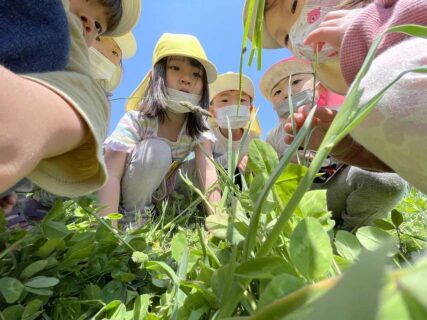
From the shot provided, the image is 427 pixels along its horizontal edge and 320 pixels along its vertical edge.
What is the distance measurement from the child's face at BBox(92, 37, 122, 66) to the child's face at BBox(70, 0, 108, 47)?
0.69m

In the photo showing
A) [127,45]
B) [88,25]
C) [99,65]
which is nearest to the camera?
[88,25]

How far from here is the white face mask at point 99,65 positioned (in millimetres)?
1150

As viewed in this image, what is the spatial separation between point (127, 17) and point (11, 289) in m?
1.09

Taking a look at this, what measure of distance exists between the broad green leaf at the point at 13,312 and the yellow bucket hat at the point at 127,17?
100 centimetres

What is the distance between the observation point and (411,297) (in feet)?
0.21

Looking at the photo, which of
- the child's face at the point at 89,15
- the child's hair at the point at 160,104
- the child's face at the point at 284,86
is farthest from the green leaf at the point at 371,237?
the child's face at the point at 284,86

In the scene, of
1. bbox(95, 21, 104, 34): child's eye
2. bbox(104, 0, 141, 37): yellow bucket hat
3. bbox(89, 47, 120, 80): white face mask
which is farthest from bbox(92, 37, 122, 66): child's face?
bbox(95, 21, 104, 34): child's eye

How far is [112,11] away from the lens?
1039mm

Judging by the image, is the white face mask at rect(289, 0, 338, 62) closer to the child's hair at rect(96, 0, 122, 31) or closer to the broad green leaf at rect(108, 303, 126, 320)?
the child's hair at rect(96, 0, 122, 31)

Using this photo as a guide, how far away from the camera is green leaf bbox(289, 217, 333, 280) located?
17cm

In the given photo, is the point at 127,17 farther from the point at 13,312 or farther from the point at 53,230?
the point at 13,312

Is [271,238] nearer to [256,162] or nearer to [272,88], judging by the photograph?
[256,162]

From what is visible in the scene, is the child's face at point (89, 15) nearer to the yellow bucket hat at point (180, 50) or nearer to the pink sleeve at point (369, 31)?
the pink sleeve at point (369, 31)

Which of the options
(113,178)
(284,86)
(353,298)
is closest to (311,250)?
(353,298)
